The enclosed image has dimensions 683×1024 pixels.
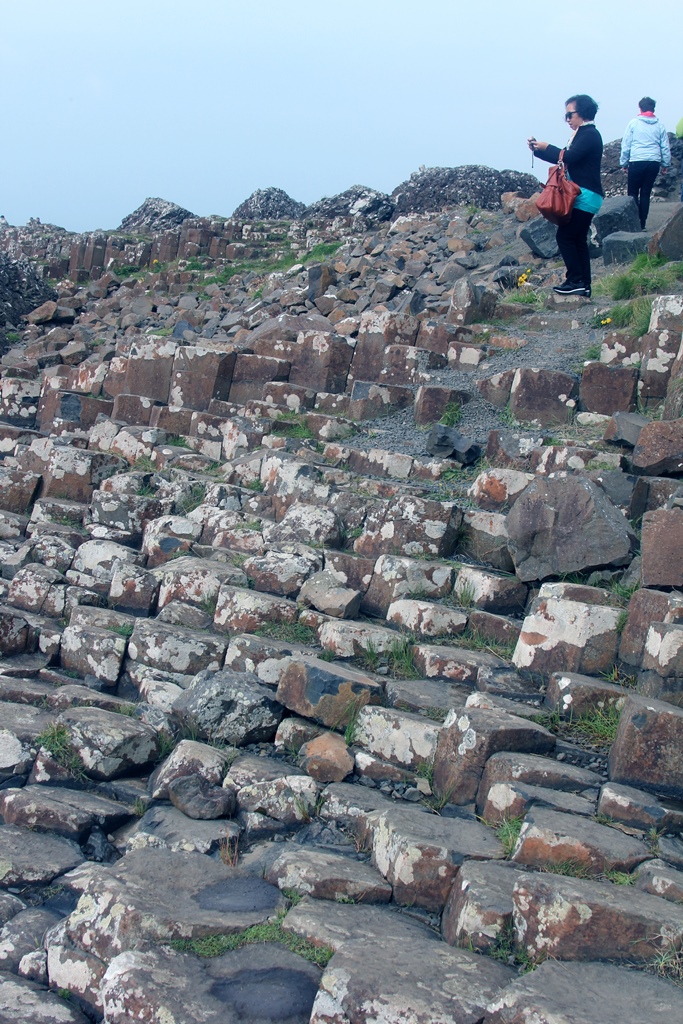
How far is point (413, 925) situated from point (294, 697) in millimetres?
1738

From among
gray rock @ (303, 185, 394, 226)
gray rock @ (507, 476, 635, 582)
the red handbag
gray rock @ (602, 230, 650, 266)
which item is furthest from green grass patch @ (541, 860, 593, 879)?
gray rock @ (303, 185, 394, 226)

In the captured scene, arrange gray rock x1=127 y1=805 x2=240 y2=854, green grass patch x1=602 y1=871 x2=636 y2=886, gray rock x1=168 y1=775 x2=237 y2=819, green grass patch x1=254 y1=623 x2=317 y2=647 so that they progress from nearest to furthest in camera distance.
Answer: green grass patch x1=602 y1=871 x2=636 y2=886, gray rock x1=127 y1=805 x2=240 y2=854, gray rock x1=168 y1=775 x2=237 y2=819, green grass patch x1=254 y1=623 x2=317 y2=647

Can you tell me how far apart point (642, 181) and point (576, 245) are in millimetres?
4397

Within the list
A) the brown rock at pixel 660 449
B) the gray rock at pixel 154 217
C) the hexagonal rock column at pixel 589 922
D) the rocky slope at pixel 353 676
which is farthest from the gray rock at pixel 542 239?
the gray rock at pixel 154 217

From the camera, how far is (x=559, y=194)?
9828mm

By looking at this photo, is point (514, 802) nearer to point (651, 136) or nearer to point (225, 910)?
point (225, 910)

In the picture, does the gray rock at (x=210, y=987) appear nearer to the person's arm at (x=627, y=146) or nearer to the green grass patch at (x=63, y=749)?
the green grass patch at (x=63, y=749)

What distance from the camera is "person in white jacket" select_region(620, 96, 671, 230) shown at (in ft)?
44.4

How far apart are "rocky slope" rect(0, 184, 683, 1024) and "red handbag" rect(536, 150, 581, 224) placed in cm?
133

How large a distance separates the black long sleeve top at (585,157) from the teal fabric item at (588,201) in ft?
0.23

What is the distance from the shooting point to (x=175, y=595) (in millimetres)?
6883

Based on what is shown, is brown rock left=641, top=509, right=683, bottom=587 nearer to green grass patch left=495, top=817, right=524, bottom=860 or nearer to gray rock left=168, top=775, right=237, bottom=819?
green grass patch left=495, top=817, right=524, bottom=860

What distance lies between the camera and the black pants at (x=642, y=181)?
1377 cm

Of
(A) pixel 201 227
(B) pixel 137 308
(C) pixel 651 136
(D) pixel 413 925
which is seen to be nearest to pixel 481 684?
(D) pixel 413 925
